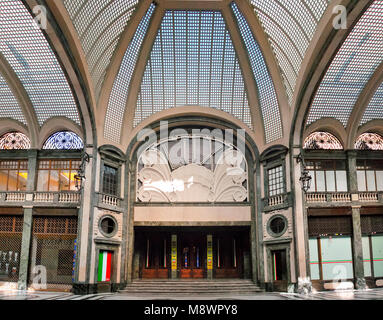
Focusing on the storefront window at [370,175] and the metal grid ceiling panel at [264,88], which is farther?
the storefront window at [370,175]

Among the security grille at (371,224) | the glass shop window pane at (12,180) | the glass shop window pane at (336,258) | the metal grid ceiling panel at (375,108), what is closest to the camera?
the glass shop window pane at (336,258)

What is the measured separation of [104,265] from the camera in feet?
70.9

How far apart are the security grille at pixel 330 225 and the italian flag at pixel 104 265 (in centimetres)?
1193

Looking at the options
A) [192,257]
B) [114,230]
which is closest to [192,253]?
[192,257]

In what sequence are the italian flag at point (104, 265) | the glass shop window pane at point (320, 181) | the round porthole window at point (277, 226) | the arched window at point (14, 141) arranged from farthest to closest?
the arched window at point (14, 141) < the glass shop window pane at point (320, 181) < the round porthole window at point (277, 226) < the italian flag at point (104, 265)

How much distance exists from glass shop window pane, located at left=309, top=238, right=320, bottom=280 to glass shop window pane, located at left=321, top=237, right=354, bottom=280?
400 millimetres

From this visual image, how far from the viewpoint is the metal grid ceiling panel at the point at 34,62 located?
1839 cm

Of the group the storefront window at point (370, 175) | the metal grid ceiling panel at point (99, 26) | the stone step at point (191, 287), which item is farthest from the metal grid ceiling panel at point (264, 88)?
the stone step at point (191, 287)

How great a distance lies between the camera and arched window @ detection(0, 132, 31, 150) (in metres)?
24.6

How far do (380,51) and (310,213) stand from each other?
9.64 meters

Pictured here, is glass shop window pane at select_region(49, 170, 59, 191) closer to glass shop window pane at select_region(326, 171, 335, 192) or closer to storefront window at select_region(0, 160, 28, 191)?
storefront window at select_region(0, 160, 28, 191)

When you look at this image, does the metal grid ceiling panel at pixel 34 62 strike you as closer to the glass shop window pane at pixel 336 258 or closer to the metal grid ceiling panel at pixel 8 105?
the metal grid ceiling panel at pixel 8 105

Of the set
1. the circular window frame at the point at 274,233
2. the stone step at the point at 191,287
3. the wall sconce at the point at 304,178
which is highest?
the wall sconce at the point at 304,178

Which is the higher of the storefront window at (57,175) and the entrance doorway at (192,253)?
the storefront window at (57,175)
